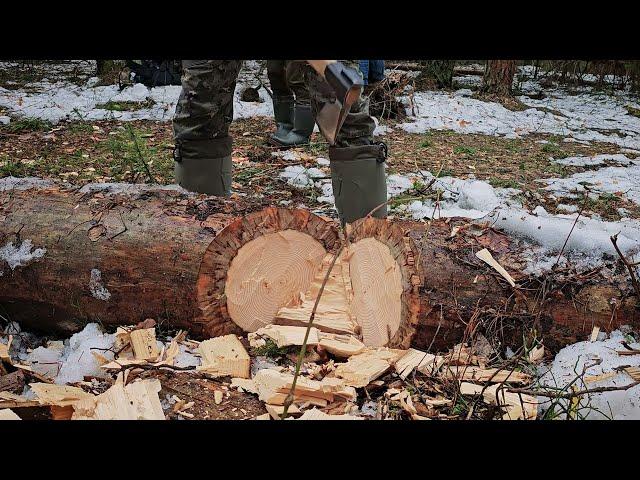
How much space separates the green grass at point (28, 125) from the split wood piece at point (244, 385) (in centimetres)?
515

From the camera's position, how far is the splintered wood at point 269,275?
95.7 inches

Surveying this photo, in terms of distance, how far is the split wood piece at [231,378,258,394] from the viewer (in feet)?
6.75

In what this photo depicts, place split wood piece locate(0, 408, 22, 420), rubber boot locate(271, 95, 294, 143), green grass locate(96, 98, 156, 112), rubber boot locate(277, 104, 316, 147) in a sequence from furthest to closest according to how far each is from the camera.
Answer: green grass locate(96, 98, 156, 112) < rubber boot locate(271, 95, 294, 143) < rubber boot locate(277, 104, 316, 147) < split wood piece locate(0, 408, 22, 420)

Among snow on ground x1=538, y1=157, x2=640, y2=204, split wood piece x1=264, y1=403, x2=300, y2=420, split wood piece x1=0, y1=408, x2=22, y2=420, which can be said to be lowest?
split wood piece x1=264, y1=403, x2=300, y2=420

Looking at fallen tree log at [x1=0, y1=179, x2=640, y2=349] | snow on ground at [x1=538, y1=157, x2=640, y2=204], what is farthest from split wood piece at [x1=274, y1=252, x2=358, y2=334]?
snow on ground at [x1=538, y1=157, x2=640, y2=204]

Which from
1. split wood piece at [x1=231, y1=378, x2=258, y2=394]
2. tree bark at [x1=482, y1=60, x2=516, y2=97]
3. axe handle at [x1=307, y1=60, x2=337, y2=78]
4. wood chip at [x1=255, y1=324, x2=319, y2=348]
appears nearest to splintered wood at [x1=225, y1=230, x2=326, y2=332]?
wood chip at [x1=255, y1=324, x2=319, y2=348]

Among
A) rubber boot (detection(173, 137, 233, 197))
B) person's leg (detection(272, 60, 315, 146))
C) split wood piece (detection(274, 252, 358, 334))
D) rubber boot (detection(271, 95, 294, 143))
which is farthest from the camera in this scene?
rubber boot (detection(271, 95, 294, 143))

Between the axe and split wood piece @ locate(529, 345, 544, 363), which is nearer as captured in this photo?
the axe

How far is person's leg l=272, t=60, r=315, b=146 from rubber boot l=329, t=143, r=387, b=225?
252 cm

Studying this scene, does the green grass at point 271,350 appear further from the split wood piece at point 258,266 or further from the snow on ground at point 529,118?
the snow on ground at point 529,118

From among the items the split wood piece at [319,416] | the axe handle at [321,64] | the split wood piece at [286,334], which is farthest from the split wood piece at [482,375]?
the axe handle at [321,64]

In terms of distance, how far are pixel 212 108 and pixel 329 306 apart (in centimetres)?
137

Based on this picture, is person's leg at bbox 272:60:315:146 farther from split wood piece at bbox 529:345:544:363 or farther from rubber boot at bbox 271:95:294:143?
split wood piece at bbox 529:345:544:363

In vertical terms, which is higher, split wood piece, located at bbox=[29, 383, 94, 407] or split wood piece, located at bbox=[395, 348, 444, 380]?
split wood piece, located at bbox=[29, 383, 94, 407]
